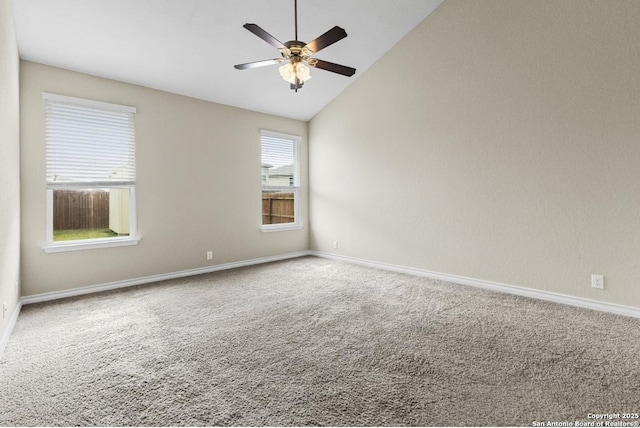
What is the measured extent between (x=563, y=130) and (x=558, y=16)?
1.16 meters

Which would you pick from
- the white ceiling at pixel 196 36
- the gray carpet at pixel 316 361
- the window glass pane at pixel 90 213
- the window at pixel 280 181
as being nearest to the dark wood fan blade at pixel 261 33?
the white ceiling at pixel 196 36

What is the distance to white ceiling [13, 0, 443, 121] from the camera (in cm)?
302

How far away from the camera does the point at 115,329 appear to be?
268 cm

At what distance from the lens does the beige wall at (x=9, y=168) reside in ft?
7.61

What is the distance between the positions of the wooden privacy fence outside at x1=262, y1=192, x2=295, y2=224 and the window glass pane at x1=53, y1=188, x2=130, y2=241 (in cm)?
218

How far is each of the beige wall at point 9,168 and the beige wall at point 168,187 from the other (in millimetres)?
238

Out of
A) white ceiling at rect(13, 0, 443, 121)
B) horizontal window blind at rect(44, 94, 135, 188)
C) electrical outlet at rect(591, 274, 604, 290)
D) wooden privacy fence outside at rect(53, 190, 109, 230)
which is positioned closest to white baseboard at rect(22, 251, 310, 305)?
wooden privacy fence outside at rect(53, 190, 109, 230)

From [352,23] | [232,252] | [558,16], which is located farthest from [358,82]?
[232,252]

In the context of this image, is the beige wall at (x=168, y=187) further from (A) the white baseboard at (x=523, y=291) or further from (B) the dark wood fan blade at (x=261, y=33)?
(B) the dark wood fan blade at (x=261, y=33)

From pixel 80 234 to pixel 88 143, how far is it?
1104mm

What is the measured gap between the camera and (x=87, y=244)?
3.69m

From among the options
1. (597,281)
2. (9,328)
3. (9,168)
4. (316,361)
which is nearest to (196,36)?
(9,168)

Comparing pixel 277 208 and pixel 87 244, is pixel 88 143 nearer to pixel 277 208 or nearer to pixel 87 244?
pixel 87 244

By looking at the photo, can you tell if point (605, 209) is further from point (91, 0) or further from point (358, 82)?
point (91, 0)
